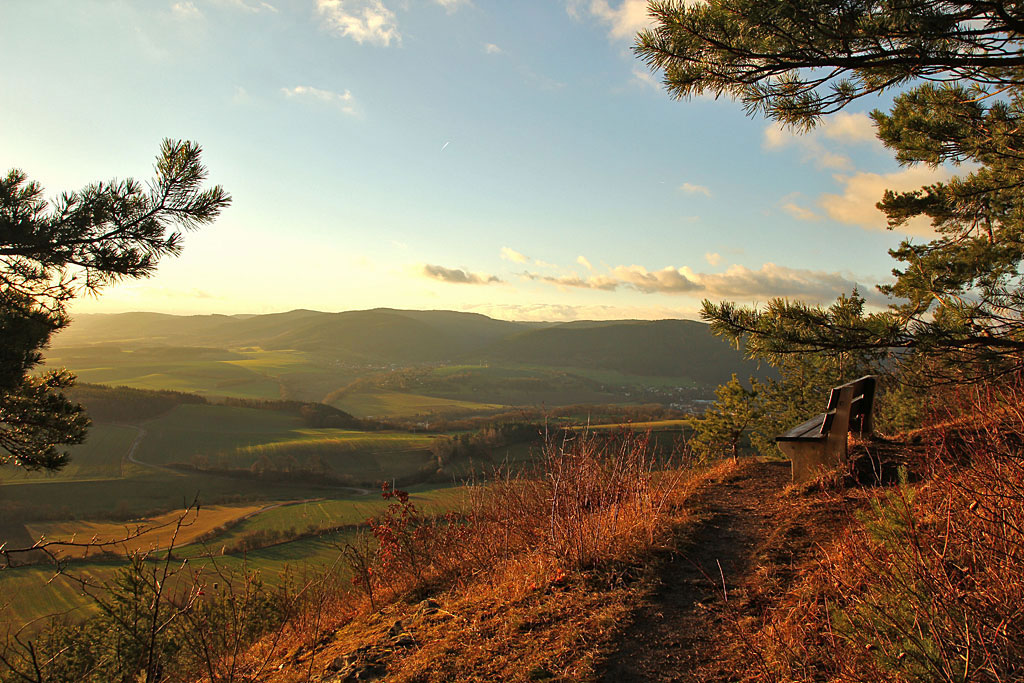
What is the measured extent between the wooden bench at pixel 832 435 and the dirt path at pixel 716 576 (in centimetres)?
50

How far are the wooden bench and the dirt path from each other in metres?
0.50

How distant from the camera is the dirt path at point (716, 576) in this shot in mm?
3188

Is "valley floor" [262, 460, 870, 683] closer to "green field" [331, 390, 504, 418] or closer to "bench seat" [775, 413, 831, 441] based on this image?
"bench seat" [775, 413, 831, 441]

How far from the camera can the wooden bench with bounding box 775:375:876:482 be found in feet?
19.8

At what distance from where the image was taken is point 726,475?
308 inches

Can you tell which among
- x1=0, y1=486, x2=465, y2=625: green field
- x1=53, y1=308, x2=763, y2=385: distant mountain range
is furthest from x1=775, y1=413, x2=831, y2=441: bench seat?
x1=53, y1=308, x2=763, y2=385: distant mountain range

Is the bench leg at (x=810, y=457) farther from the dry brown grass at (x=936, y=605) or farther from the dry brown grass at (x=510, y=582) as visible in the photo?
the dry brown grass at (x=936, y=605)

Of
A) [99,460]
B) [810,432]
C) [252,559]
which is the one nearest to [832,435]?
[810,432]

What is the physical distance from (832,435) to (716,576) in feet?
8.89

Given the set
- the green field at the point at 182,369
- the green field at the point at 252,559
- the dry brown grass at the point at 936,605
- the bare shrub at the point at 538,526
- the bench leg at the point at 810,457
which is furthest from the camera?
the green field at the point at 182,369

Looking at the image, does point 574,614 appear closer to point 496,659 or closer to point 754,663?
point 496,659

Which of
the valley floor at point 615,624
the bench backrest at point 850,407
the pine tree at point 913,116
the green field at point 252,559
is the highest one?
the pine tree at point 913,116

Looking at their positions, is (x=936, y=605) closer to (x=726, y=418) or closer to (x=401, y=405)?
(x=726, y=418)

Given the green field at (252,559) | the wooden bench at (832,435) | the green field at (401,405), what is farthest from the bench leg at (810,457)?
the green field at (401,405)
